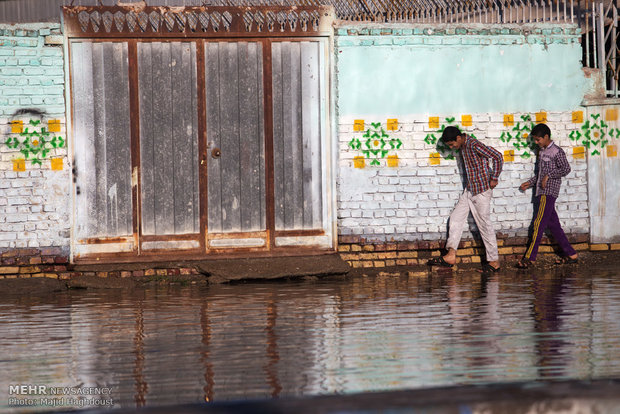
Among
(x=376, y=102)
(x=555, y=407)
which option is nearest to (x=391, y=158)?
(x=376, y=102)

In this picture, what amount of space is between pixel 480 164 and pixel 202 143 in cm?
316

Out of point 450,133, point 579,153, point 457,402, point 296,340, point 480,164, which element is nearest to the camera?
point 457,402

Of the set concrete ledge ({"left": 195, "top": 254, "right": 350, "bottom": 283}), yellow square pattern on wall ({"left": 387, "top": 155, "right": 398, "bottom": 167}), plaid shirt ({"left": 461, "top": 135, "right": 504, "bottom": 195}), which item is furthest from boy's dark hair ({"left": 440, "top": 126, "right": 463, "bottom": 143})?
concrete ledge ({"left": 195, "top": 254, "right": 350, "bottom": 283})

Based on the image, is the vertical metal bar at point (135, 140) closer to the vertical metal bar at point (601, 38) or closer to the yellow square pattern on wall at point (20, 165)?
the yellow square pattern on wall at point (20, 165)

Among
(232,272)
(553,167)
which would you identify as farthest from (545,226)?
(232,272)

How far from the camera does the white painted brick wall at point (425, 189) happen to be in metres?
11.1

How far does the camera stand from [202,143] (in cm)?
1082

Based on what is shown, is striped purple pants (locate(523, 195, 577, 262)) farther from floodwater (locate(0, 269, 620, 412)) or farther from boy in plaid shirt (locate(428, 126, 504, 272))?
floodwater (locate(0, 269, 620, 412))

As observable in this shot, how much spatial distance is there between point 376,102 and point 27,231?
4.19 metres

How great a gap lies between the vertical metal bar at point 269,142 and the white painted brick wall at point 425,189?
79cm

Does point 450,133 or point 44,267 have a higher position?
point 450,133

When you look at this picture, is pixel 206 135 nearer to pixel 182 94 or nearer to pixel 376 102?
pixel 182 94

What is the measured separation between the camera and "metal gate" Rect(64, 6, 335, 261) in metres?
10.6

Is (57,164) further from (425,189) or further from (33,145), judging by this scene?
(425,189)
